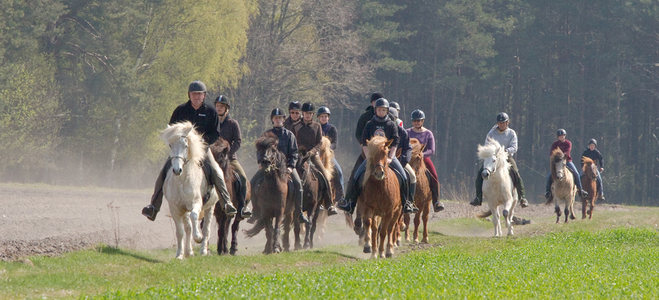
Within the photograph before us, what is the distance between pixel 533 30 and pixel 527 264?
169 feet

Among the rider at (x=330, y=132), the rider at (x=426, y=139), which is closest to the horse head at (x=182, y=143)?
the rider at (x=330, y=132)

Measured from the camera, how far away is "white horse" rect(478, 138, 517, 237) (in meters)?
18.2

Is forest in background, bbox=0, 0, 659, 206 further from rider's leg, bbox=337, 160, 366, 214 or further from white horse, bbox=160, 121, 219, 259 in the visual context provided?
white horse, bbox=160, 121, 219, 259

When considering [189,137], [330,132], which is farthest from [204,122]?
[330,132]

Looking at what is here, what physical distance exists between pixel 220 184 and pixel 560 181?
14.5m

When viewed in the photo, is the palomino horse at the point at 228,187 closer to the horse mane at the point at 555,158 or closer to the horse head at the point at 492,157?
the horse head at the point at 492,157

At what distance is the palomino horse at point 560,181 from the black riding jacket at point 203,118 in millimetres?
13835

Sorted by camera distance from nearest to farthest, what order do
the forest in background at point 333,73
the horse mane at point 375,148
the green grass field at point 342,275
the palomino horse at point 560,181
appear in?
the green grass field at point 342,275 → the horse mane at point 375,148 → the palomino horse at point 560,181 → the forest in background at point 333,73

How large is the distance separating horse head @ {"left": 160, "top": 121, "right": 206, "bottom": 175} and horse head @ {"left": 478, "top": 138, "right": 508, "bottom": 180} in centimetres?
774

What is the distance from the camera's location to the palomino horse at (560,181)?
24172 millimetres

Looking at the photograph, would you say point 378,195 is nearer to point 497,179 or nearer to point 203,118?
point 203,118

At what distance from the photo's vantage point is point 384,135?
14008 millimetres

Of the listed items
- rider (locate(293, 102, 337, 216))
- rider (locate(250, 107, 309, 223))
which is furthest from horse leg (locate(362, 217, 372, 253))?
rider (locate(293, 102, 337, 216))

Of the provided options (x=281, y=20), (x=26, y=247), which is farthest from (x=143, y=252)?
(x=281, y=20)
